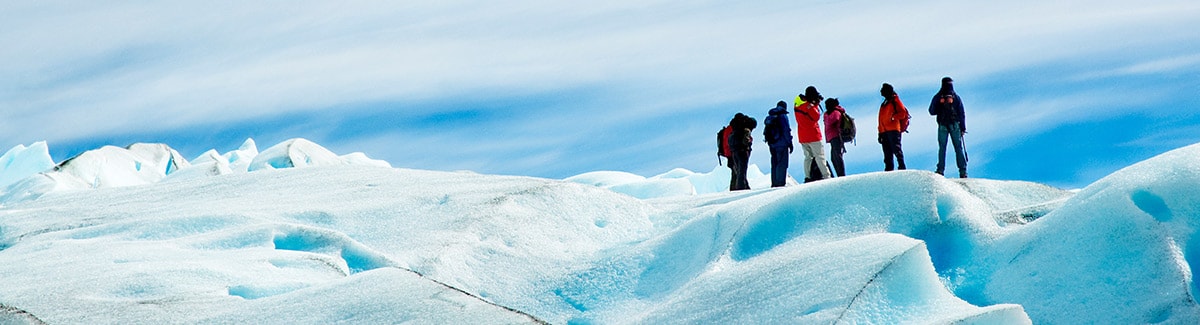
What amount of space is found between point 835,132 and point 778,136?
2.87 feet

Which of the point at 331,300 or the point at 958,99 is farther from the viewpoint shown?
the point at 958,99

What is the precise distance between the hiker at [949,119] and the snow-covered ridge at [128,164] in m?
16.8

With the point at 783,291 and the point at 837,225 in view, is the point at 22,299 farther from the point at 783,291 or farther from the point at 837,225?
the point at 837,225

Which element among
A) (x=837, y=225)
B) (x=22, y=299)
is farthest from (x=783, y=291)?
(x=22, y=299)

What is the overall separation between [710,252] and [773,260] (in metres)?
1.19

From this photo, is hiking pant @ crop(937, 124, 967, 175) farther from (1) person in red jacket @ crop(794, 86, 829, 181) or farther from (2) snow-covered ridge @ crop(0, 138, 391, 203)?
(2) snow-covered ridge @ crop(0, 138, 391, 203)

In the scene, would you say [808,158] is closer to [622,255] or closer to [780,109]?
[780,109]

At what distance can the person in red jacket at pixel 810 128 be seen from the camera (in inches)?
605

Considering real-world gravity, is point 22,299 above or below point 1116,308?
above

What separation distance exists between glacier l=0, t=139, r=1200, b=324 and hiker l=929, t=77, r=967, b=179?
4.77 meters

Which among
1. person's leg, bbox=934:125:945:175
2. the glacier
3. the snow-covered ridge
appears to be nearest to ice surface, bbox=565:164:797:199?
person's leg, bbox=934:125:945:175

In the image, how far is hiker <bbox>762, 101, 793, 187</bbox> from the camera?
15680 mm

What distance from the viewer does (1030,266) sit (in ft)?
24.7

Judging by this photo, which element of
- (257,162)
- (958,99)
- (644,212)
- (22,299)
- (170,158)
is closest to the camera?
(22,299)
